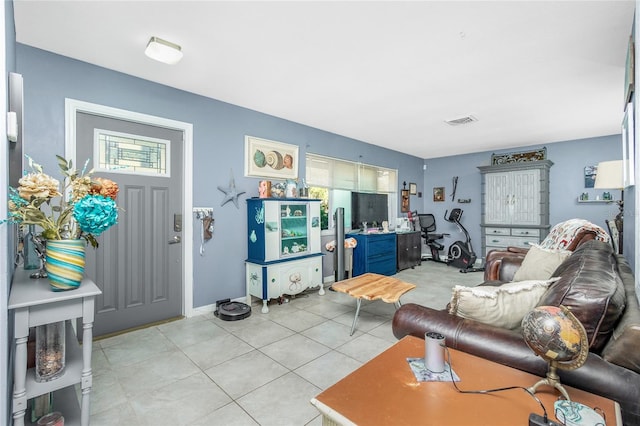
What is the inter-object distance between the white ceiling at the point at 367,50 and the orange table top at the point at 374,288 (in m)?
2.16

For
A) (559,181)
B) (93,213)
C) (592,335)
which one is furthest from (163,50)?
(559,181)

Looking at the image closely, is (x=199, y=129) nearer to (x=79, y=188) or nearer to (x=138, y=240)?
(x=138, y=240)

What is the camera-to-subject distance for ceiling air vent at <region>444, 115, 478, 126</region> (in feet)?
14.0

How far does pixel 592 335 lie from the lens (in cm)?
112

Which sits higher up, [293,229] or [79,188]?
[79,188]

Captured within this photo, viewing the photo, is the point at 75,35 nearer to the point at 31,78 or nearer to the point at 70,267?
the point at 31,78

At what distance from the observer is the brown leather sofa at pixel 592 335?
0.98 metres

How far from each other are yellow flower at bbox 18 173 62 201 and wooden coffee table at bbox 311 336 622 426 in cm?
154

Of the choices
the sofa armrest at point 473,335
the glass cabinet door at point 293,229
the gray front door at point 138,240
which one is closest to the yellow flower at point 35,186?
the gray front door at point 138,240

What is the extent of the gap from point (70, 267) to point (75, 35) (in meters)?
2.02

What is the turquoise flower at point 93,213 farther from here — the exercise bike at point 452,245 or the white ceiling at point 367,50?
the exercise bike at point 452,245

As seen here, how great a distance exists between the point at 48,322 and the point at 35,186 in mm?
628

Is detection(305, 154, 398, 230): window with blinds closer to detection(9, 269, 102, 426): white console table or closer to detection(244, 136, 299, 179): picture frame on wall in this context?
detection(244, 136, 299, 179): picture frame on wall

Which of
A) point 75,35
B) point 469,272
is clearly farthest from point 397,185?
point 75,35
